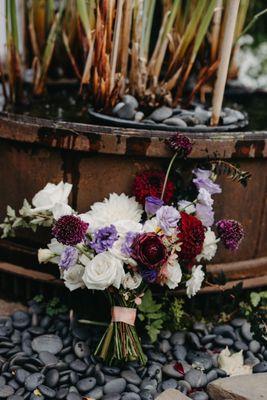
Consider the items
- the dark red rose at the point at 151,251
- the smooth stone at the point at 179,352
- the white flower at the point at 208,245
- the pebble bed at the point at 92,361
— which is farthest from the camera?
the smooth stone at the point at 179,352

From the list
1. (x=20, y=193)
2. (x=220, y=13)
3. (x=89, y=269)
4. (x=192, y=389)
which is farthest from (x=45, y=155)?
(x=220, y=13)

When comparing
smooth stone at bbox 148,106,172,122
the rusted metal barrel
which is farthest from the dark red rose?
smooth stone at bbox 148,106,172,122

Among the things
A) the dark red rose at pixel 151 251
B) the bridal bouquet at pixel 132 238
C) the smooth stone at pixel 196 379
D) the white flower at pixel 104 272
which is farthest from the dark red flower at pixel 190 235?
the smooth stone at pixel 196 379

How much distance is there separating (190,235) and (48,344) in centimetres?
67

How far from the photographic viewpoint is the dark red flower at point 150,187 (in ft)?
7.00

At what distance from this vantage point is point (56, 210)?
6.85ft

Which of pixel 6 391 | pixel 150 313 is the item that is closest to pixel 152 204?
pixel 150 313

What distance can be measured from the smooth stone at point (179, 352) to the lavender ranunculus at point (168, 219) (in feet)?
1.74

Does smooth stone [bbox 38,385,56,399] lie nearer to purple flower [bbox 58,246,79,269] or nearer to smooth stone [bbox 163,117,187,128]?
purple flower [bbox 58,246,79,269]

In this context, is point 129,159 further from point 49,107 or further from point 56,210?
point 49,107

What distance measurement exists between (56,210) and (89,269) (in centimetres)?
23

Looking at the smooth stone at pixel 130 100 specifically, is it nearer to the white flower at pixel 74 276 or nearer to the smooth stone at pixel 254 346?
the white flower at pixel 74 276

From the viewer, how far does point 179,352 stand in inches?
90.4

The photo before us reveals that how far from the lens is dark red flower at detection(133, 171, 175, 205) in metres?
2.13
